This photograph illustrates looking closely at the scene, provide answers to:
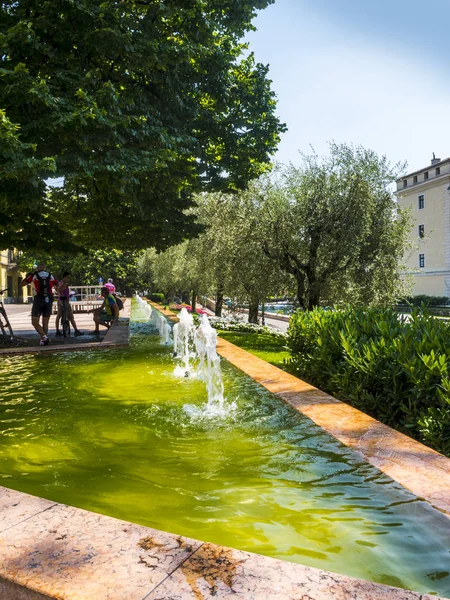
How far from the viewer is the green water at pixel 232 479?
2678 mm

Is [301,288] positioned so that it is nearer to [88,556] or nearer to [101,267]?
A: [88,556]

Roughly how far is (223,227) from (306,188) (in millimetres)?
3655

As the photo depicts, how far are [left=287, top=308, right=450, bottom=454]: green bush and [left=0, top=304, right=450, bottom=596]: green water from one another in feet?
2.99

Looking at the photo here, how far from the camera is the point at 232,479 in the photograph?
3.62 m

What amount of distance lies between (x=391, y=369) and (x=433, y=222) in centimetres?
4978

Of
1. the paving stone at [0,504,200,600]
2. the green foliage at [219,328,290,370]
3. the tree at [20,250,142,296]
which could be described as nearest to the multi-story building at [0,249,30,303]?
the tree at [20,250,142,296]

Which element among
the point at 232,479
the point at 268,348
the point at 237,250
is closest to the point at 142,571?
the point at 232,479

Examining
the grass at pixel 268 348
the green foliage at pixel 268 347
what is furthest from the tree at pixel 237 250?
the grass at pixel 268 348

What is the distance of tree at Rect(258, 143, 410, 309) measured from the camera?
15.3 metres

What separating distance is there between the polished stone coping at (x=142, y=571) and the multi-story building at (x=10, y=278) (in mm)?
61210

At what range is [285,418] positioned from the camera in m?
5.12

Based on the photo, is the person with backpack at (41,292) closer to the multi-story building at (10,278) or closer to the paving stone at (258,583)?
the paving stone at (258,583)

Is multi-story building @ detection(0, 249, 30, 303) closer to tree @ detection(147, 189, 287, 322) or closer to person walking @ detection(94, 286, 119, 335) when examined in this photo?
tree @ detection(147, 189, 287, 322)

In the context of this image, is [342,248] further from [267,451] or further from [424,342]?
[267,451]
